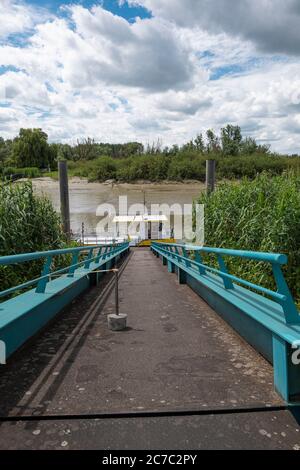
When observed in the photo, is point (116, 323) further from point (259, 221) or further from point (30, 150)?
point (30, 150)

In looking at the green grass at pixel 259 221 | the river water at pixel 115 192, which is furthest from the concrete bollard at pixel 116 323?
the river water at pixel 115 192

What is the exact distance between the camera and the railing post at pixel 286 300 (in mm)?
3037

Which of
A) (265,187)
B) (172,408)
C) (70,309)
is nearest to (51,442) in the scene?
(172,408)

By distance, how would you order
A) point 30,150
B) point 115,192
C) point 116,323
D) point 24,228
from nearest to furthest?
point 116,323, point 24,228, point 115,192, point 30,150

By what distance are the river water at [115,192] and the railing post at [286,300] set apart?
51879mm

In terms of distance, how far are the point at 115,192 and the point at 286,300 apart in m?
73.8

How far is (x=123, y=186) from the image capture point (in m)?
83.3

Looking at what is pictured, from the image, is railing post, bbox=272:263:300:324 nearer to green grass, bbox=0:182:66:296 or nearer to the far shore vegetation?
green grass, bbox=0:182:66:296

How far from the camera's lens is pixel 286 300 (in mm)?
3047

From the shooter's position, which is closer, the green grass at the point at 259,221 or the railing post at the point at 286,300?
the railing post at the point at 286,300

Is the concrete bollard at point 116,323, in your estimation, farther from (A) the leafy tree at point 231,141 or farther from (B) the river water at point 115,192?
(A) the leafy tree at point 231,141

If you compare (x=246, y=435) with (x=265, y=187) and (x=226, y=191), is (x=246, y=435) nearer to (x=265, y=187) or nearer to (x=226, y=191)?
(x=265, y=187)

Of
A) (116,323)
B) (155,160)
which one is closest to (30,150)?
(155,160)
